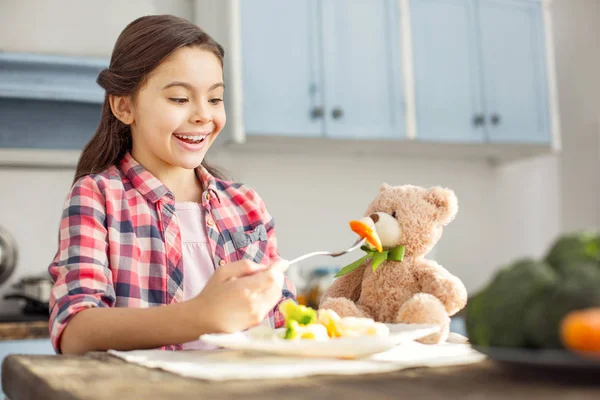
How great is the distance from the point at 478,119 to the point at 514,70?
36 cm

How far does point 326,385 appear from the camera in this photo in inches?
22.5

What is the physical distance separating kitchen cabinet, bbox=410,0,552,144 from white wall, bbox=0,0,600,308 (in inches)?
14.0

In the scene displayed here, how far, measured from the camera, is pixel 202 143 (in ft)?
4.22

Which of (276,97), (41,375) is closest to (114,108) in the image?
(41,375)

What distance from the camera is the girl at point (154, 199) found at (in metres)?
1.09

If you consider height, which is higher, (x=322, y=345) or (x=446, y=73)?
(x=446, y=73)

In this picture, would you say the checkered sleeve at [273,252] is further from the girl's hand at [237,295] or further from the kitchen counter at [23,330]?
the kitchen counter at [23,330]

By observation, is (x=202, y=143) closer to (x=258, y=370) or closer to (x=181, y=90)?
(x=181, y=90)

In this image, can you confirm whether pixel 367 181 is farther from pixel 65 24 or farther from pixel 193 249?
pixel 193 249

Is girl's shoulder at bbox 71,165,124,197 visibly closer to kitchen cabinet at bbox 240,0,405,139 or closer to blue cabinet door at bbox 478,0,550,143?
kitchen cabinet at bbox 240,0,405,139

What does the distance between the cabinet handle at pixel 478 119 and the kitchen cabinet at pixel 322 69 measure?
377 mm

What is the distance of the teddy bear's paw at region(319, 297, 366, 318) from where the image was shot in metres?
1.01

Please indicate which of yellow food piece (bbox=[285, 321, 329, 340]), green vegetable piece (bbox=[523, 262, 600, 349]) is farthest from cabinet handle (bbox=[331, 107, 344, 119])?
green vegetable piece (bbox=[523, 262, 600, 349])

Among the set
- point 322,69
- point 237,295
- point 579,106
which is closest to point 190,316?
point 237,295
